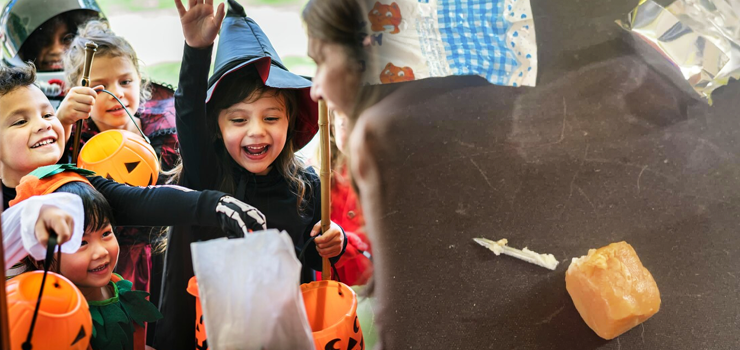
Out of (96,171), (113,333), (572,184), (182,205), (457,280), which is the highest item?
(96,171)

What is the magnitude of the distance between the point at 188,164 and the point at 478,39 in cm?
102

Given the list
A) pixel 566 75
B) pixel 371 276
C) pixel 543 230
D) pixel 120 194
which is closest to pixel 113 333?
pixel 120 194

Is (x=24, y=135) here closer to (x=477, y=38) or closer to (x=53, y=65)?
(x=53, y=65)

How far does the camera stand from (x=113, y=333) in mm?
1543

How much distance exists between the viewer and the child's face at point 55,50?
1.72m

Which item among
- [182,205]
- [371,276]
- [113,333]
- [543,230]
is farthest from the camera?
[543,230]

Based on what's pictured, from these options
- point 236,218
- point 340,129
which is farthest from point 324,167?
point 236,218

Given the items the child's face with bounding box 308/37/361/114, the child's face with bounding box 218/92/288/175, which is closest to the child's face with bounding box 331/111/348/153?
the child's face with bounding box 308/37/361/114

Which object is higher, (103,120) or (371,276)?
(103,120)

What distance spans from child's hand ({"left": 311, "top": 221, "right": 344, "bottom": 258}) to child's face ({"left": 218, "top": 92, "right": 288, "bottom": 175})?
0.81 feet

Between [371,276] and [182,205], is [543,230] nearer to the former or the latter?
[371,276]

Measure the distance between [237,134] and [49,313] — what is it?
0.62 meters

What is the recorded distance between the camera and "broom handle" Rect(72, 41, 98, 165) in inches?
64.7

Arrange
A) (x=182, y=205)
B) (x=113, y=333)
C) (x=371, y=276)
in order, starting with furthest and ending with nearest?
(x=371, y=276) → (x=182, y=205) → (x=113, y=333)
